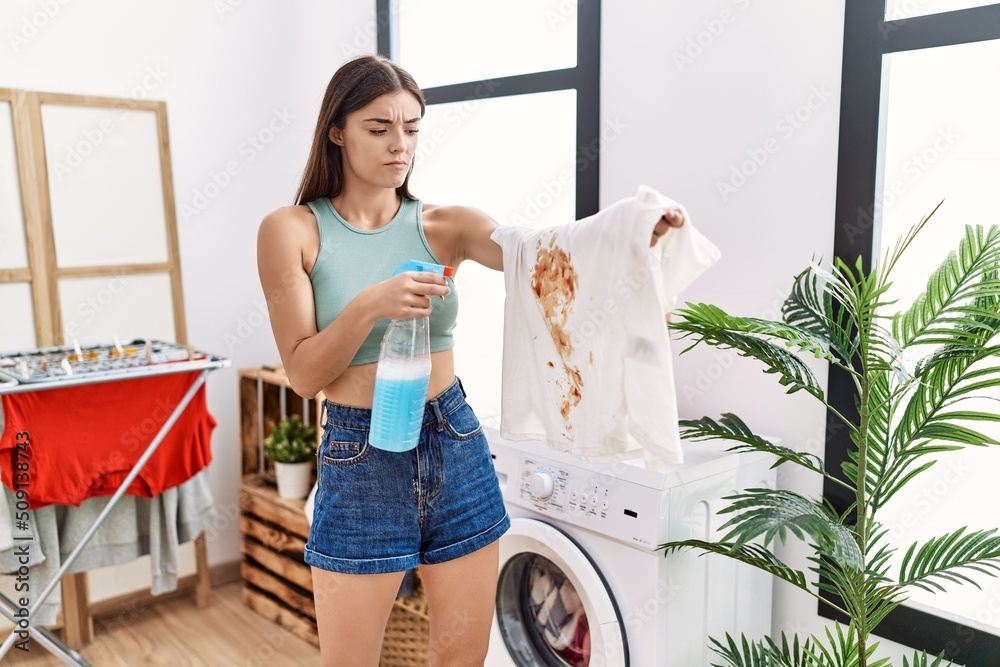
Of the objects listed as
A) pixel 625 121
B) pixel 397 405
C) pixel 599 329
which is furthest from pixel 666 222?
pixel 625 121

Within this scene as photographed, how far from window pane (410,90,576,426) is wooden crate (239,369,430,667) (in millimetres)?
581

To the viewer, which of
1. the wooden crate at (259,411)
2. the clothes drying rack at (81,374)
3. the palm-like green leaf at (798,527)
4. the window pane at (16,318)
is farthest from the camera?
the wooden crate at (259,411)

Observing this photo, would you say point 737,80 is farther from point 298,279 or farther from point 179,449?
point 179,449

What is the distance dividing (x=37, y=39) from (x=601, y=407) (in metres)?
2.33

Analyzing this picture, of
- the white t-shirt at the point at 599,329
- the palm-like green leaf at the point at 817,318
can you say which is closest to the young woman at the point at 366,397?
the white t-shirt at the point at 599,329

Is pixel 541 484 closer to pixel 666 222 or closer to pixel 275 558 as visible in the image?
pixel 666 222

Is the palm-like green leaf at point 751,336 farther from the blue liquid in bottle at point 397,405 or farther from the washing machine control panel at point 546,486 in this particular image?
the washing machine control panel at point 546,486

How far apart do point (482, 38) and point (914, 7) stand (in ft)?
4.70

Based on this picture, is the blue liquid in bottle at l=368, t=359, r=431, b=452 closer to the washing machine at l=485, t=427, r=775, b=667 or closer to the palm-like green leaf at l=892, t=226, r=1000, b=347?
the washing machine at l=485, t=427, r=775, b=667

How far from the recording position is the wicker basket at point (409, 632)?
241 cm

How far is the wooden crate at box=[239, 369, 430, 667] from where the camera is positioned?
252 cm

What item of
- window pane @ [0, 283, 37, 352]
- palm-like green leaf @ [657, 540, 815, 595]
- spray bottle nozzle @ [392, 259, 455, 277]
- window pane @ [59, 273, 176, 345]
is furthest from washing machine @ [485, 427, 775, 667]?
window pane @ [0, 283, 37, 352]

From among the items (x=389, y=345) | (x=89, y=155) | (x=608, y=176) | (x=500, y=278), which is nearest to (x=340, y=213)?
(x=389, y=345)

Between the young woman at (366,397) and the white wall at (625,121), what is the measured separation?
0.92 meters
